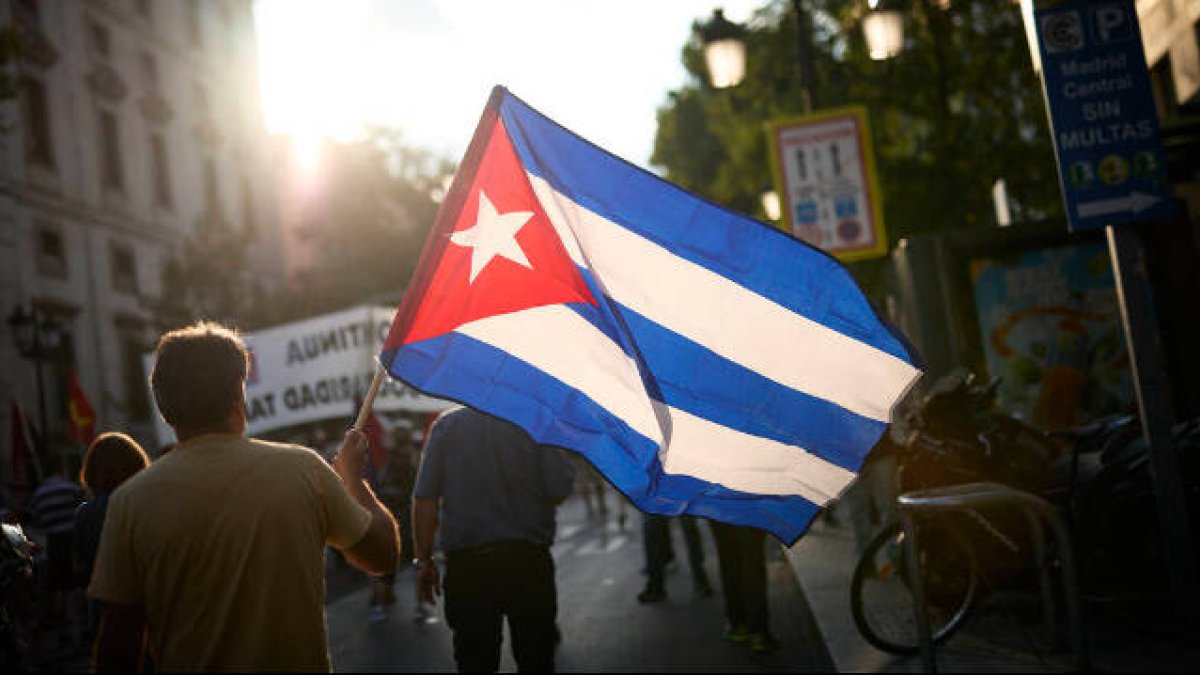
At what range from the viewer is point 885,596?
7969 mm

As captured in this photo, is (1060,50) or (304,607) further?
(1060,50)

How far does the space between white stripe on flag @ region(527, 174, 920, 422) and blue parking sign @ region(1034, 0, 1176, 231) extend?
7.63 feet

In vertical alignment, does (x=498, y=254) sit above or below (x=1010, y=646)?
above

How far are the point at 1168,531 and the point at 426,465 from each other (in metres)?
3.72

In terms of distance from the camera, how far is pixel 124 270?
1380 inches

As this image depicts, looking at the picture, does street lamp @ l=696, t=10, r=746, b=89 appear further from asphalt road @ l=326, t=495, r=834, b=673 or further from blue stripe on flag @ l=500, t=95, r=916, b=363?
blue stripe on flag @ l=500, t=95, r=916, b=363

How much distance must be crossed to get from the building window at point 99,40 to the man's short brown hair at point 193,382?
34810 millimetres

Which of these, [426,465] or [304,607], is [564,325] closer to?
[304,607]

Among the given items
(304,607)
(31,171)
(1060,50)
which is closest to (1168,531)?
(1060,50)

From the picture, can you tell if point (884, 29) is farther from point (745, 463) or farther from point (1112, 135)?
point (745, 463)

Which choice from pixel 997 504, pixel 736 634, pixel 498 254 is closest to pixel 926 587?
pixel 997 504

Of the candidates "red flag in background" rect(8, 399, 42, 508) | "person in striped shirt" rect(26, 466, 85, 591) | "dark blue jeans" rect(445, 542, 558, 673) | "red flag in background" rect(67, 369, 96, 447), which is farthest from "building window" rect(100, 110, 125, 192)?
"dark blue jeans" rect(445, 542, 558, 673)

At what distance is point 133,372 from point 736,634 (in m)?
30.4

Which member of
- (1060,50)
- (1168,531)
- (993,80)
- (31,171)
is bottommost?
(1168,531)
